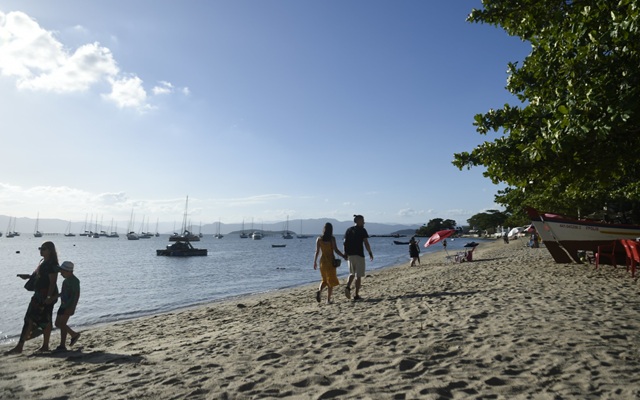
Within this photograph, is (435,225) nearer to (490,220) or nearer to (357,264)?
(490,220)

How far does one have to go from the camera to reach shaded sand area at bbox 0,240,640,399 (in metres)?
4.29

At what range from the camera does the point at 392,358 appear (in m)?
5.28

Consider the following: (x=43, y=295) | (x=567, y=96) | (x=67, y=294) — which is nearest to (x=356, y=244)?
(x=567, y=96)

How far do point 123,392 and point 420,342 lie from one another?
4143mm

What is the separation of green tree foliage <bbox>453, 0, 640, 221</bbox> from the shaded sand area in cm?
313

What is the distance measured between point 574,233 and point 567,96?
1024cm

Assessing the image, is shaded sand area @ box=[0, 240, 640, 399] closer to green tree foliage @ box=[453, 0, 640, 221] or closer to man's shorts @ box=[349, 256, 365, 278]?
man's shorts @ box=[349, 256, 365, 278]

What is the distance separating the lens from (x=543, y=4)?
9.22 meters

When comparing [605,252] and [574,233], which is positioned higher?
[574,233]

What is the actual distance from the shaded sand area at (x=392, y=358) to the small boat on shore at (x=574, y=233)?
666 cm

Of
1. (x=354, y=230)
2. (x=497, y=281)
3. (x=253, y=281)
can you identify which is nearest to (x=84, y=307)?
(x=253, y=281)

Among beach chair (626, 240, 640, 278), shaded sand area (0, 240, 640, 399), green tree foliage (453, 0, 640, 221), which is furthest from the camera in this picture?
beach chair (626, 240, 640, 278)

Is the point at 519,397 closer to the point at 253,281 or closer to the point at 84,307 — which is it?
the point at 84,307

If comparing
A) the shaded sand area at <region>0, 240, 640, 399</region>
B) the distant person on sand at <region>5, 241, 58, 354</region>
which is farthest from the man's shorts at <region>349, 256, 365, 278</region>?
the distant person on sand at <region>5, 241, 58, 354</region>
